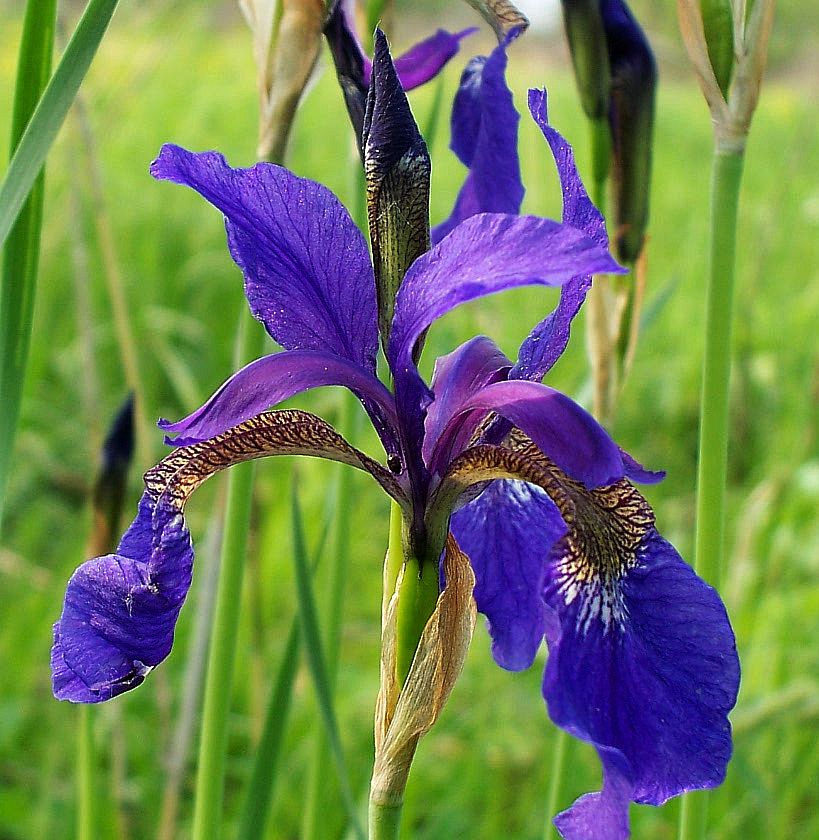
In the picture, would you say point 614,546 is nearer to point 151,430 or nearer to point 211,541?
point 211,541

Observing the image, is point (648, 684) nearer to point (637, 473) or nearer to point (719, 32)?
point (637, 473)

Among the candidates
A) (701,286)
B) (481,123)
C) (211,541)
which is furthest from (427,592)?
(701,286)

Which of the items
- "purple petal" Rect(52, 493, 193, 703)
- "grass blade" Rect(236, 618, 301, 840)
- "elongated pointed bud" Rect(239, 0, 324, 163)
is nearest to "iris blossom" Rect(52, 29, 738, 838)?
"purple petal" Rect(52, 493, 193, 703)

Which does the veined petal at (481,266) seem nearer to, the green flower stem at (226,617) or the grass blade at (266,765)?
the green flower stem at (226,617)

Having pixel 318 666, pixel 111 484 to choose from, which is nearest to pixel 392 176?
pixel 318 666

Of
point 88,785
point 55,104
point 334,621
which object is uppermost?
point 55,104

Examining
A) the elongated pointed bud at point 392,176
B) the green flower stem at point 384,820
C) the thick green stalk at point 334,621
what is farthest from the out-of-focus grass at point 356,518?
the elongated pointed bud at point 392,176
